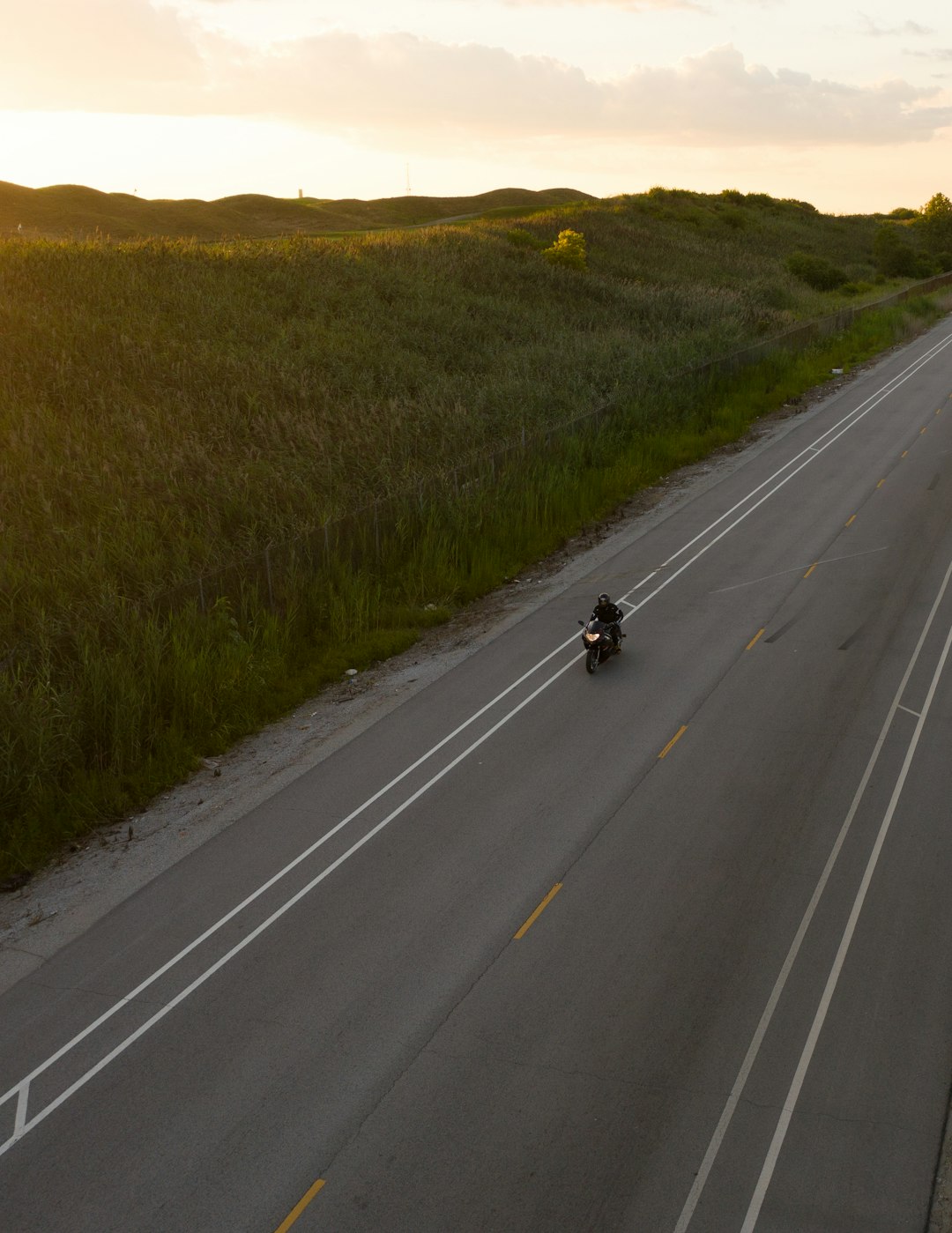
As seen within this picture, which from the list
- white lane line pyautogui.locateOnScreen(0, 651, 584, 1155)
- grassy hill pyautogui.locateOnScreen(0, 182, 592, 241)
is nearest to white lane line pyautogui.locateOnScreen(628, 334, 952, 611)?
white lane line pyautogui.locateOnScreen(0, 651, 584, 1155)

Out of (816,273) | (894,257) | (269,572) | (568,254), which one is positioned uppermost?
(894,257)

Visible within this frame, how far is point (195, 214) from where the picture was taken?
93438 mm

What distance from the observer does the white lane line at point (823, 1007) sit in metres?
8.18

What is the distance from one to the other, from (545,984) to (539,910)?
4.41 ft

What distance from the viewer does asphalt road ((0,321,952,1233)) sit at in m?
8.41

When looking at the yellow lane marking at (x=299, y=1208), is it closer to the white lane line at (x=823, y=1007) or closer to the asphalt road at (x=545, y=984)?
the asphalt road at (x=545, y=984)

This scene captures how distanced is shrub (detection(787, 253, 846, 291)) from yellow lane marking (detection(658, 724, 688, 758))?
73.0 meters

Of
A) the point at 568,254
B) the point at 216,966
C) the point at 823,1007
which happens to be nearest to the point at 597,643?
the point at 823,1007

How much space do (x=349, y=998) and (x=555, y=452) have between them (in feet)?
73.5

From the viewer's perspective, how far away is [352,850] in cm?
1354

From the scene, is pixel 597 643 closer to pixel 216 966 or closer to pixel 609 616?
pixel 609 616

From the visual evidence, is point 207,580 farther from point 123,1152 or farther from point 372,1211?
point 372,1211

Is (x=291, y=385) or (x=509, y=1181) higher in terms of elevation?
(x=291, y=385)

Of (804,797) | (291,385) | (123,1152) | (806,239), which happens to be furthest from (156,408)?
(806,239)
